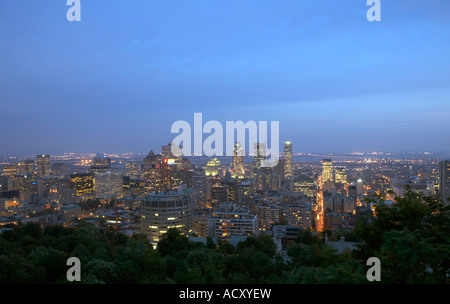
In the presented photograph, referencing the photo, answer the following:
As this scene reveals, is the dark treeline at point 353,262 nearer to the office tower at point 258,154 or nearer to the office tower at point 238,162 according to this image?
the office tower at point 258,154

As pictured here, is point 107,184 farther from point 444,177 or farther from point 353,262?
point 353,262

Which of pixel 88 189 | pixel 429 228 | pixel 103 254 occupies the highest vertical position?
pixel 429 228

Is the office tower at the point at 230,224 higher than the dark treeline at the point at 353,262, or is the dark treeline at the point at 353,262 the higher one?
the dark treeline at the point at 353,262

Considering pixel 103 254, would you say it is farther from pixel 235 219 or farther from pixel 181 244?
pixel 235 219

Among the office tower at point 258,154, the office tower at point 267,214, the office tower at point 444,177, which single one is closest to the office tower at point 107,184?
the office tower at point 258,154

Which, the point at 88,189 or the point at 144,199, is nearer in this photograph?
the point at 144,199

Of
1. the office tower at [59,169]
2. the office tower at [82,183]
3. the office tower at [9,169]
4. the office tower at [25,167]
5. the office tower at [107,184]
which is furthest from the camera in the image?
the office tower at [59,169]

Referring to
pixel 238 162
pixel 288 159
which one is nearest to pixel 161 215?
pixel 238 162
